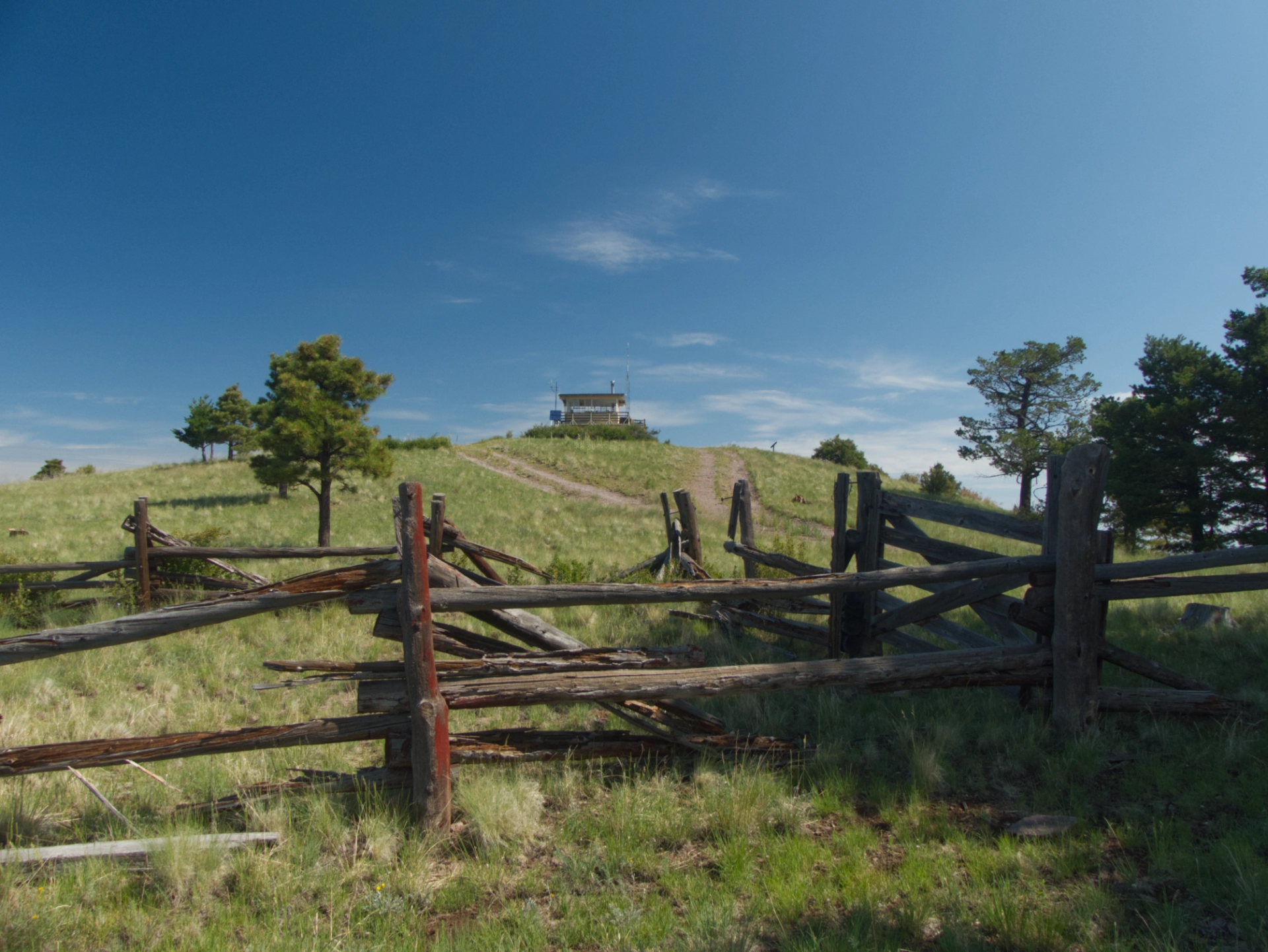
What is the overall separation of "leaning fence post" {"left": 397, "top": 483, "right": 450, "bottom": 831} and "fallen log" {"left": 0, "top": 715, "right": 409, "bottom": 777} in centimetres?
27

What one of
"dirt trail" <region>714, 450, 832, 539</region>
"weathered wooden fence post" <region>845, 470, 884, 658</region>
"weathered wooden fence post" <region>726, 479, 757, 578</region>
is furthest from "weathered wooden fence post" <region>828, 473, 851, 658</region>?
"dirt trail" <region>714, 450, 832, 539</region>

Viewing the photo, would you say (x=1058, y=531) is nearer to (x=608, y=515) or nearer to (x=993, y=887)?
(x=993, y=887)

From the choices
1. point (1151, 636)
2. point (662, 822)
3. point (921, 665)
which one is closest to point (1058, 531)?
point (921, 665)

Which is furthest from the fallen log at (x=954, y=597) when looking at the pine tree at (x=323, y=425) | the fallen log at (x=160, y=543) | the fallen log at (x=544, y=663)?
the pine tree at (x=323, y=425)

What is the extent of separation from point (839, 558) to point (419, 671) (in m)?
4.66

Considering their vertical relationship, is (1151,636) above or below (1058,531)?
below

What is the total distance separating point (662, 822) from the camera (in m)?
3.61

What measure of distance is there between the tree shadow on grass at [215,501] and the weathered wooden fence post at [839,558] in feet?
78.5

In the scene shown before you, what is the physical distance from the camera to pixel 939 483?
39594mm

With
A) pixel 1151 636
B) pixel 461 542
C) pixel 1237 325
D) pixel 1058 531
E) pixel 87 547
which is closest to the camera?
pixel 1058 531

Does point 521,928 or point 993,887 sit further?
point 993,887

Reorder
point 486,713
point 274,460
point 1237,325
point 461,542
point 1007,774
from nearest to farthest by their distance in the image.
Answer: point 1007,774 < point 486,713 < point 461,542 < point 274,460 < point 1237,325

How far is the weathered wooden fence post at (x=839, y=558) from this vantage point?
6520 mm

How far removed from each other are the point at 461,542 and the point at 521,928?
6.37 meters
